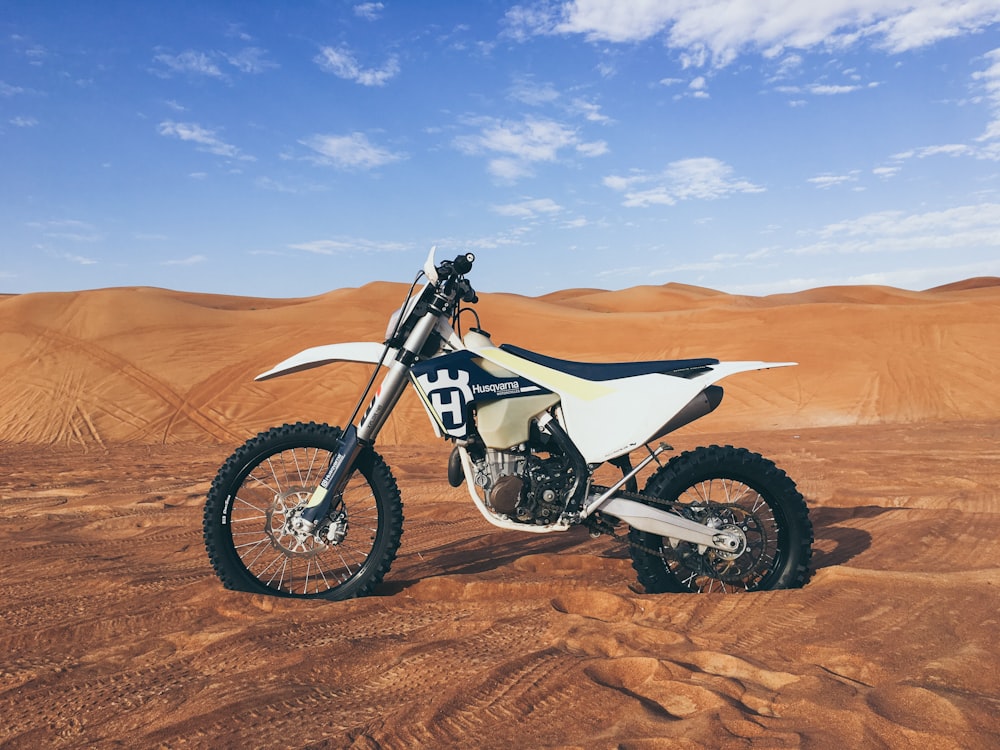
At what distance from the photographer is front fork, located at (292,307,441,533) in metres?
3.99

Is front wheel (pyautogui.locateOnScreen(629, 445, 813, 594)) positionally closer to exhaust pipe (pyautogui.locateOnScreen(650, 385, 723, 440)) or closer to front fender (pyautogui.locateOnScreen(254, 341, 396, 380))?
exhaust pipe (pyautogui.locateOnScreen(650, 385, 723, 440))

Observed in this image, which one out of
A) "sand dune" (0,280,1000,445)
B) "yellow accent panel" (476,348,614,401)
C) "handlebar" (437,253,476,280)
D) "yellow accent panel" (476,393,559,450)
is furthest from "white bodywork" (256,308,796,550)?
"sand dune" (0,280,1000,445)

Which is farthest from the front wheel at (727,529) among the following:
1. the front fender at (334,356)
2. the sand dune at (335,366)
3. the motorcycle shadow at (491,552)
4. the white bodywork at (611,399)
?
the sand dune at (335,366)

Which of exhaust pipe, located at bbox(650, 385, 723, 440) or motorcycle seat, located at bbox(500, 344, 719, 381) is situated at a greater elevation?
motorcycle seat, located at bbox(500, 344, 719, 381)

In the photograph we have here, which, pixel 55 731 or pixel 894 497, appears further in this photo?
pixel 894 497

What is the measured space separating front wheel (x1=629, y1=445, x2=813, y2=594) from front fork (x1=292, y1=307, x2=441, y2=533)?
147cm

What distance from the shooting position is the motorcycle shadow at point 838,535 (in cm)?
461

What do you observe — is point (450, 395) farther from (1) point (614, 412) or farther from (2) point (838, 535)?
(2) point (838, 535)

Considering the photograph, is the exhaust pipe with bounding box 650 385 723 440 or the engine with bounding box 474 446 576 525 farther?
the exhaust pipe with bounding box 650 385 723 440

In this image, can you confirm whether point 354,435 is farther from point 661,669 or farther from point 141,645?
point 661,669

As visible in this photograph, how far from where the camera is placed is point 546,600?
150 inches

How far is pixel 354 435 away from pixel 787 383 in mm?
13405

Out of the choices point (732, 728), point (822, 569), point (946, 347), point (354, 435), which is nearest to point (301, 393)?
point (354, 435)

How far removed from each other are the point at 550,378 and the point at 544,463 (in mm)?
453
